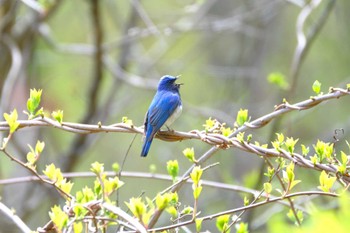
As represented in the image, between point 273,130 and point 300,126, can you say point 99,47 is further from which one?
point 300,126

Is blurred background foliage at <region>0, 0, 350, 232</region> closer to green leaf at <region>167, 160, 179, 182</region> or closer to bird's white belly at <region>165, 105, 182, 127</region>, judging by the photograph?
bird's white belly at <region>165, 105, 182, 127</region>

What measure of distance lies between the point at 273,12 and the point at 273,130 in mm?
3080

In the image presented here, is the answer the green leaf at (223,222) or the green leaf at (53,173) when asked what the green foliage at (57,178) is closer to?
the green leaf at (53,173)

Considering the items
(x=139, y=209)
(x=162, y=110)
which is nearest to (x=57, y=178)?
(x=139, y=209)

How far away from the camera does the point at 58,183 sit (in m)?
2.27

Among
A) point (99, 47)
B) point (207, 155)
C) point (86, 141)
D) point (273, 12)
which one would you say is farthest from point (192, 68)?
point (207, 155)

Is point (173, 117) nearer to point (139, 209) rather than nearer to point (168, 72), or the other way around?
point (139, 209)

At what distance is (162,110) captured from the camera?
12.5ft

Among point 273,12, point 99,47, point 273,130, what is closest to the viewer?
point 273,130

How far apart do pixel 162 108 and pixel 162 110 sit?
0.03 m

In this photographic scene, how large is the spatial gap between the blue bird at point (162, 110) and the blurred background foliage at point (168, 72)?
1.27 m

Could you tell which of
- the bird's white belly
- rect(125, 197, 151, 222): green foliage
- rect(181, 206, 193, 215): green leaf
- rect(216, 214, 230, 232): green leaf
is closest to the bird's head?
the bird's white belly

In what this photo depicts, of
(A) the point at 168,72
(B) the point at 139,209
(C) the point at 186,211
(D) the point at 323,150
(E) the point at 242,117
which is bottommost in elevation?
(B) the point at 139,209

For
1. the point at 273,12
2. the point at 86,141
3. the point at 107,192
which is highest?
the point at 273,12
